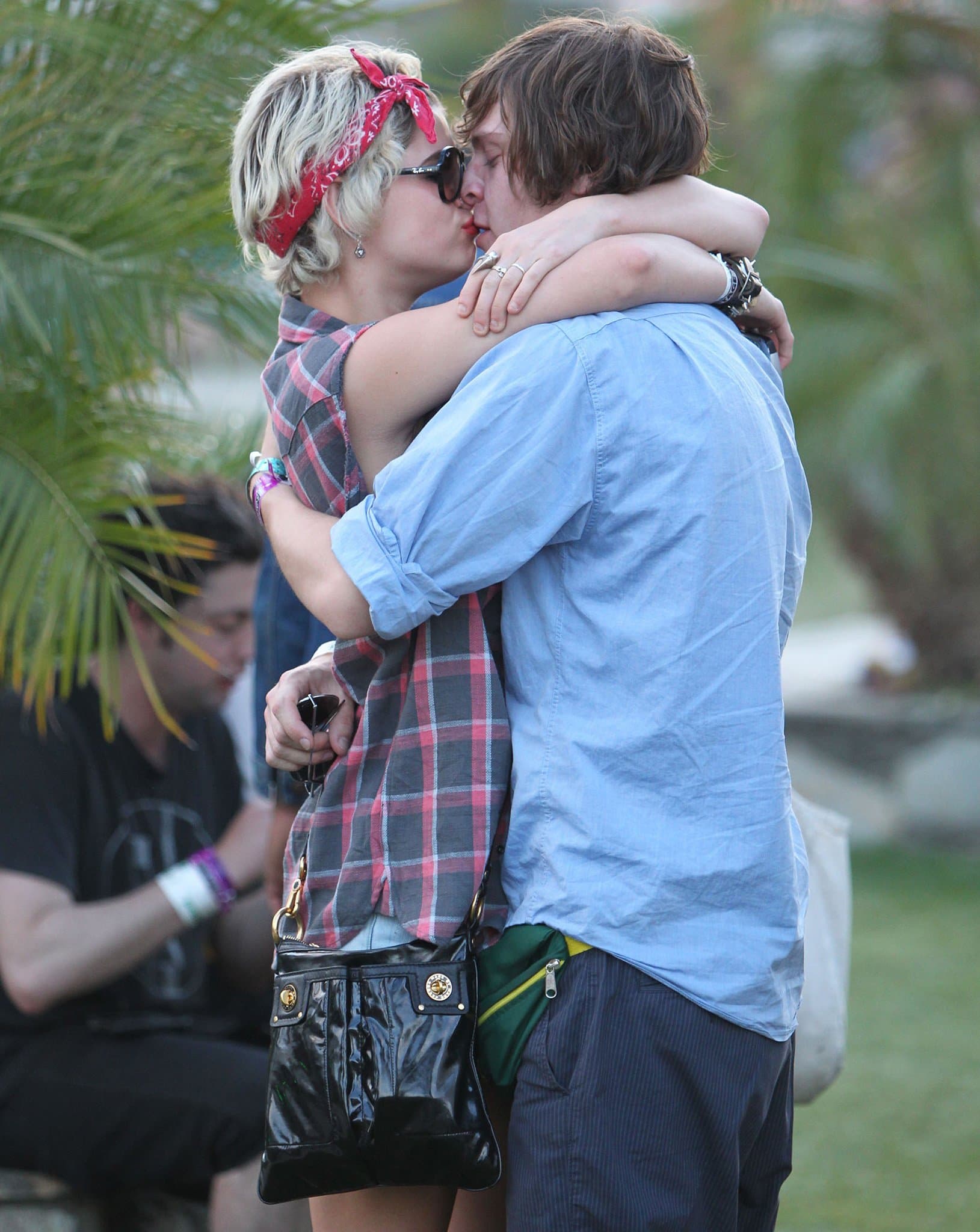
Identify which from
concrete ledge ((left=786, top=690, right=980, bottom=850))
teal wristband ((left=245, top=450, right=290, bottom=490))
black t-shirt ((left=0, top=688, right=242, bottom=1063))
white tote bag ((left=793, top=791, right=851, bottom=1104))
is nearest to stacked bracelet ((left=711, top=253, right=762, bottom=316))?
teal wristband ((left=245, top=450, right=290, bottom=490))

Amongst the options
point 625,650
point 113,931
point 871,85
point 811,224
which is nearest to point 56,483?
point 113,931

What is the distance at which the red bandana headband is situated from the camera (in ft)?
5.21

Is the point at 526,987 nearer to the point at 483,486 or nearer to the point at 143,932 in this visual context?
the point at 483,486

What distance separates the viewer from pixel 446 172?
1.62m

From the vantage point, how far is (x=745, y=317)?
1.77m

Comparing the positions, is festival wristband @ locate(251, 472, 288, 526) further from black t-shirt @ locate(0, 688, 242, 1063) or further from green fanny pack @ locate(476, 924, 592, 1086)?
black t-shirt @ locate(0, 688, 242, 1063)

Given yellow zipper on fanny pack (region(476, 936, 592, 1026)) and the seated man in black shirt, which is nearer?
yellow zipper on fanny pack (region(476, 936, 592, 1026))

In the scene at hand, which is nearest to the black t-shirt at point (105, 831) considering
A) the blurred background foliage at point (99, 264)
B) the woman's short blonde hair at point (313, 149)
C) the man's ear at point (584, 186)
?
the blurred background foliage at point (99, 264)

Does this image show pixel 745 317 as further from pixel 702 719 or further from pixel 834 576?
pixel 834 576

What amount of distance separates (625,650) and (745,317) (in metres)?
0.57

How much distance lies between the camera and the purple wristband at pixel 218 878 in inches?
98.8

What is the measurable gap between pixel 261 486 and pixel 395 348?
0.25m

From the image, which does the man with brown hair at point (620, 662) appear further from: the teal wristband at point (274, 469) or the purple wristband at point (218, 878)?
the purple wristband at point (218, 878)

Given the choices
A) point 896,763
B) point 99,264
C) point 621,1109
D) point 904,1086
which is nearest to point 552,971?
point 621,1109
